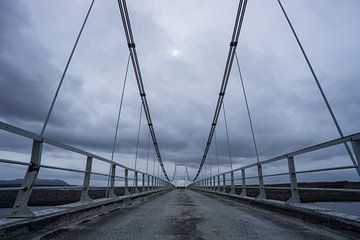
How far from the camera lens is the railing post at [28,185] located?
2.96m

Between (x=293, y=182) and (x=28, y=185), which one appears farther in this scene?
(x=293, y=182)

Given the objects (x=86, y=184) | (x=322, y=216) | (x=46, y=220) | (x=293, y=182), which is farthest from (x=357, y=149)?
(x=86, y=184)

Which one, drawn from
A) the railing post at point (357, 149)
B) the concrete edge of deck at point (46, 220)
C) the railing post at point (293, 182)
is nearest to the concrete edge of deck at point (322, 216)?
the railing post at point (293, 182)

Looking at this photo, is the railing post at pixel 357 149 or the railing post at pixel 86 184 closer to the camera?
the railing post at pixel 357 149

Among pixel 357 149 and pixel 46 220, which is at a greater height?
pixel 357 149

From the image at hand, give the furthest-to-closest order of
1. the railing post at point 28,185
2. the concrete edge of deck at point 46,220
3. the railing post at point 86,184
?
the railing post at point 86,184 < the railing post at point 28,185 < the concrete edge of deck at point 46,220

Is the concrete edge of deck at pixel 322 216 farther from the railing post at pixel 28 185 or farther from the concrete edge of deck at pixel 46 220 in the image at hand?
the railing post at pixel 28 185

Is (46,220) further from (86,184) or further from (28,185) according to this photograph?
(86,184)

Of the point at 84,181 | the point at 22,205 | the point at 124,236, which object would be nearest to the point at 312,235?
the point at 124,236

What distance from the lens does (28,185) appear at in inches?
121

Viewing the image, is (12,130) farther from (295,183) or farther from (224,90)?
(224,90)

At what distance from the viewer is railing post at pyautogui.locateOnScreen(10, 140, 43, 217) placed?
296 cm

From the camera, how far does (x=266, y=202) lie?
590 cm

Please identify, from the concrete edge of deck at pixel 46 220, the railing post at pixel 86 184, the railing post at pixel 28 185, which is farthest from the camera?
the railing post at pixel 86 184
